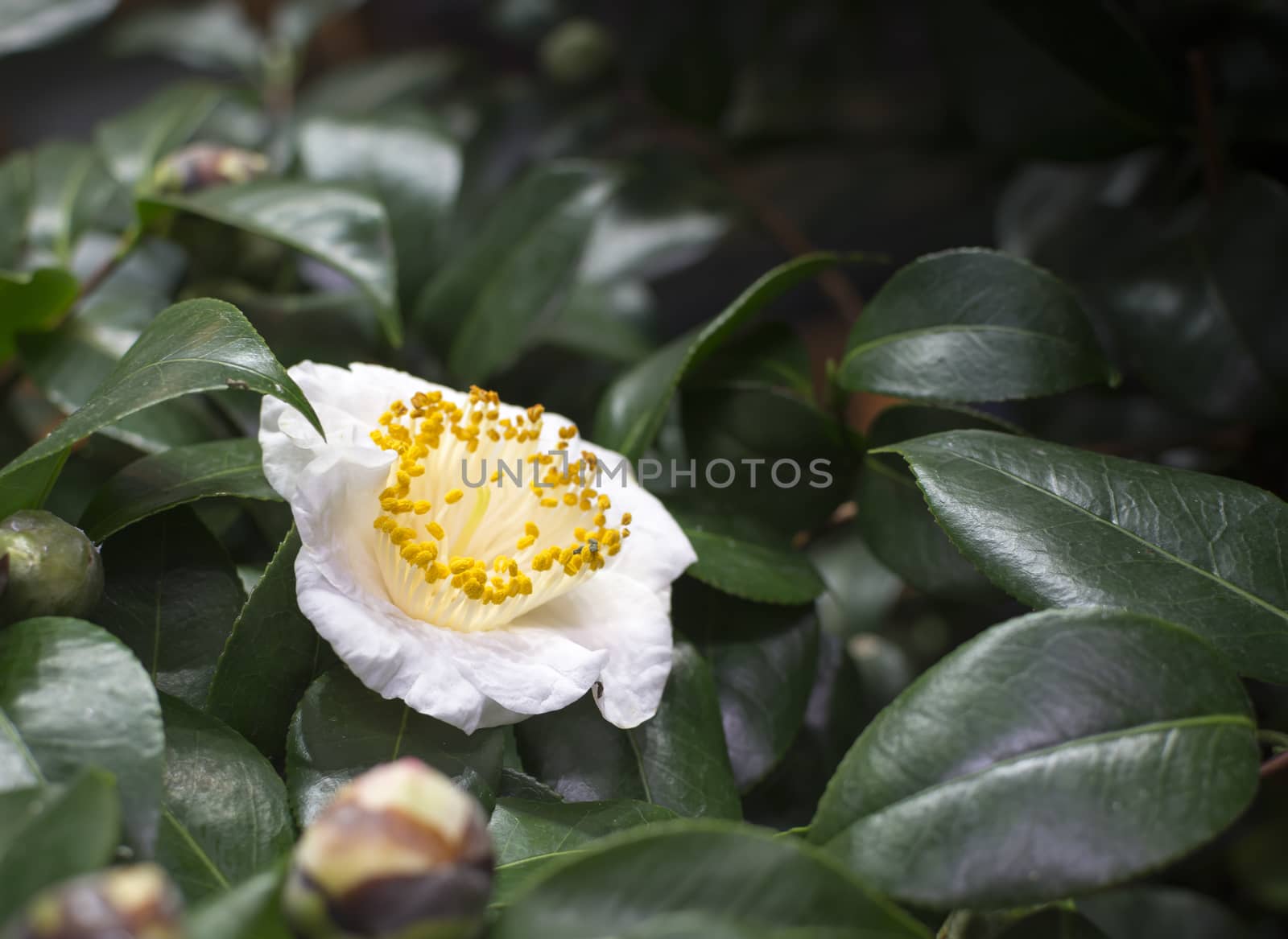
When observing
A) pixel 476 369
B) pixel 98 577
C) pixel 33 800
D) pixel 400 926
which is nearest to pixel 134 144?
pixel 476 369

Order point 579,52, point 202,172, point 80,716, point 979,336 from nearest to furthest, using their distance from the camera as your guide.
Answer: point 80,716 → point 979,336 → point 202,172 → point 579,52

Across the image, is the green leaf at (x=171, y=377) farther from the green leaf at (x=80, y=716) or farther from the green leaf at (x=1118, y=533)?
the green leaf at (x=1118, y=533)

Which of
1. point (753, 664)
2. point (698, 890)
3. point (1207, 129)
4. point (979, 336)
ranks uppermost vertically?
point (1207, 129)

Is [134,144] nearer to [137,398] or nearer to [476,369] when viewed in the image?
[476,369]

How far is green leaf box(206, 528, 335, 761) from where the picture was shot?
0.49 meters

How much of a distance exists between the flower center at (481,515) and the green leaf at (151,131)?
49cm

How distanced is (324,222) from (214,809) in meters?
Answer: 0.40

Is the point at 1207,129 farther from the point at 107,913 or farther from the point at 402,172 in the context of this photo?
the point at 107,913

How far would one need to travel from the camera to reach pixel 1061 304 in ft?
2.07

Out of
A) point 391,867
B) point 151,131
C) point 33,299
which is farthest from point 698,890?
point 151,131

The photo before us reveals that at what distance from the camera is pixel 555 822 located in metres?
0.49

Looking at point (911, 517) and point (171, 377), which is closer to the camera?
point (171, 377)

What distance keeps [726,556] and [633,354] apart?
1.26 feet

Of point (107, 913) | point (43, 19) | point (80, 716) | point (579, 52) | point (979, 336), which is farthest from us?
point (579, 52)
